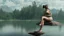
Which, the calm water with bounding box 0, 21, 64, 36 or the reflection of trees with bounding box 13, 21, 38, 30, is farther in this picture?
the reflection of trees with bounding box 13, 21, 38, 30

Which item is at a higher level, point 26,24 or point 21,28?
point 26,24

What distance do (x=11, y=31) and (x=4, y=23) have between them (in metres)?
0.71

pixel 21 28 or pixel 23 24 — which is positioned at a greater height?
pixel 23 24

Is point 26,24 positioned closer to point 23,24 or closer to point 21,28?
point 23,24

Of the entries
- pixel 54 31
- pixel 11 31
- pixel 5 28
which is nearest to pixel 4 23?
pixel 5 28

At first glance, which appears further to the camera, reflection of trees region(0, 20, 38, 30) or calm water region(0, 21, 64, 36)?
reflection of trees region(0, 20, 38, 30)

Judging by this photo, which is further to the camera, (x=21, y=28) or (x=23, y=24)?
(x=23, y=24)

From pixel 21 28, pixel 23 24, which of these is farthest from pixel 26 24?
pixel 21 28

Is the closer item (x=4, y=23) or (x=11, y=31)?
(x=11, y=31)

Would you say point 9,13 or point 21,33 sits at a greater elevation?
point 9,13

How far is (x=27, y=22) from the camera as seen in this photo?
312 inches

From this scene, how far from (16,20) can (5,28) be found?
1.77 ft

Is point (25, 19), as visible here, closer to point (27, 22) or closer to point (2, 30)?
point (27, 22)

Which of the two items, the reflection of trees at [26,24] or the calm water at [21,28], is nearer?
the calm water at [21,28]
